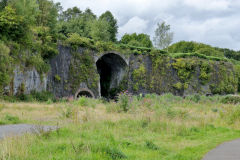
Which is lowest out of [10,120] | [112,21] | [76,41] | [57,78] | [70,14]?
[10,120]

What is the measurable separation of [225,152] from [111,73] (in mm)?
30479

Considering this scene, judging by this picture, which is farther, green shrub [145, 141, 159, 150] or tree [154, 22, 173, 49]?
tree [154, 22, 173, 49]

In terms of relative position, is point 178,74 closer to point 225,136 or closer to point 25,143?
point 225,136

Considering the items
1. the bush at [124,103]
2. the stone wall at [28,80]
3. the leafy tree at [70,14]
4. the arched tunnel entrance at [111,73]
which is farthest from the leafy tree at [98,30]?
the bush at [124,103]

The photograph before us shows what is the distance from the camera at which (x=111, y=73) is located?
1405 inches

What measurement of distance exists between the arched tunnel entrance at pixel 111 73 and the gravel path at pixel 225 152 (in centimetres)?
2625

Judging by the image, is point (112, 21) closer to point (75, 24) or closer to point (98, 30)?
point (75, 24)

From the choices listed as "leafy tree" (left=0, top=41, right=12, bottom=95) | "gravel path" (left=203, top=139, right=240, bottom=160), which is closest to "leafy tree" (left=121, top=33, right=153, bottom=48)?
"leafy tree" (left=0, top=41, right=12, bottom=95)

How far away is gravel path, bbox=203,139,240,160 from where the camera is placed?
500 cm

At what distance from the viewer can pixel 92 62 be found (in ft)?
94.4

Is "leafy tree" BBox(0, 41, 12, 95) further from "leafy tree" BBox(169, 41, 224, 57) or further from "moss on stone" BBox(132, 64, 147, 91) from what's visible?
"leafy tree" BBox(169, 41, 224, 57)

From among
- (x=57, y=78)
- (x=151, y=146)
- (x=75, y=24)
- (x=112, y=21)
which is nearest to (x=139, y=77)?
(x=57, y=78)

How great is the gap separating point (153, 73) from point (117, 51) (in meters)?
6.59

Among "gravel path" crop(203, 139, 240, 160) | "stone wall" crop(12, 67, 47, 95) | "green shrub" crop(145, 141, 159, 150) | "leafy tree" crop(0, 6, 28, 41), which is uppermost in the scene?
"leafy tree" crop(0, 6, 28, 41)
